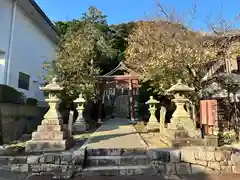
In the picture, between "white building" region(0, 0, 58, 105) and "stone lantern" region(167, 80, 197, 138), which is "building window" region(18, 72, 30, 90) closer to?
Answer: "white building" region(0, 0, 58, 105)

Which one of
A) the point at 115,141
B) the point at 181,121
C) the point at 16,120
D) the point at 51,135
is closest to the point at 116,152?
the point at 115,141

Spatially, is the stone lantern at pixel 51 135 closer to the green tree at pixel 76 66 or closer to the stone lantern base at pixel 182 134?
the stone lantern base at pixel 182 134

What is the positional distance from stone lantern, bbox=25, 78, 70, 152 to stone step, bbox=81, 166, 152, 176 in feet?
5.04

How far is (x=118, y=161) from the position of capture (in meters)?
7.46

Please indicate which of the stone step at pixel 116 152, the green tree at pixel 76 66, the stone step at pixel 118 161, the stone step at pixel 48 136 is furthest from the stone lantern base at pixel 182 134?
the green tree at pixel 76 66

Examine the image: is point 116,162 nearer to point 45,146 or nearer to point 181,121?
point 45,146

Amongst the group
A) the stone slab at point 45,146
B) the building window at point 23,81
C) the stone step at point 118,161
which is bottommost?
the stone step at point 118,161

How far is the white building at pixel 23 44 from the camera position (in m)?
12.1

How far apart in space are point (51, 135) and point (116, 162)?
241cm

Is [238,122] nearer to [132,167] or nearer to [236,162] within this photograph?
[236,162]

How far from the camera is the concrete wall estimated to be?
34.3 ft

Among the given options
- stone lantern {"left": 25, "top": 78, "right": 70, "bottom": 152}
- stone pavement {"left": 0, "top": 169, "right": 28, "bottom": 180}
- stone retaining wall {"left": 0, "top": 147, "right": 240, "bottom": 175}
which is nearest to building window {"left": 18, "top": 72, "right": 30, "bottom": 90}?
stone lantern {"left": 25, "top": 78, "right": 70, "bottom": 152}

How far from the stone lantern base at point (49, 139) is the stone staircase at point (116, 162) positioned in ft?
3.22

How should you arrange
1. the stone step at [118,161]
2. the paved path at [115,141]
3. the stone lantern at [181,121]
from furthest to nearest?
the paved path at [115,141] < the stone lantern at [181,121] < the stone step at [118,161]
